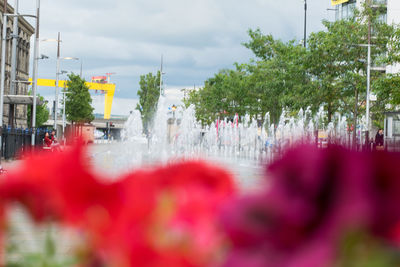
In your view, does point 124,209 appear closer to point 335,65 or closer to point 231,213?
point 231,213

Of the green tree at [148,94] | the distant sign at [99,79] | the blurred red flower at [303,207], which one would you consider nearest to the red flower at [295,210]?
the blurred red flower at [303,207]

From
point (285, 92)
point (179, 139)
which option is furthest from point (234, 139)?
point (179, 139)

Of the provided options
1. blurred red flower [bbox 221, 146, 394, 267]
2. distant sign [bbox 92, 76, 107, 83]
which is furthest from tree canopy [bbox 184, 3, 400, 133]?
distant sign [bbox 92, 76, 107, 83]

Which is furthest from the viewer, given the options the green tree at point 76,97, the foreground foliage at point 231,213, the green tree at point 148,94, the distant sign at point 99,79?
the distant sign at point 99,79

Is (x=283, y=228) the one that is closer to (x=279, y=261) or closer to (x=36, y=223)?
(x=279, y=261)

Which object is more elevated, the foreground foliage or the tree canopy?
the tree canopy

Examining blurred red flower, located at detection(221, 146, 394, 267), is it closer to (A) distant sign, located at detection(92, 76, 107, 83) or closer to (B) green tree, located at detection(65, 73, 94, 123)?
(B) green tree, located at detection(65, 73, 94, 123)

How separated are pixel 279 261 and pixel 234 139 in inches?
1934

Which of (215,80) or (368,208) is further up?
(215,80)

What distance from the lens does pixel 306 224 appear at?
59cm

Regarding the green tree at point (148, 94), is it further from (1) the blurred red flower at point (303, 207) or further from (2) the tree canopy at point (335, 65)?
(1) the blurred red flower at point (303, 207)

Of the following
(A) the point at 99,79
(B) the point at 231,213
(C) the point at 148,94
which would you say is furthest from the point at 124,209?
(A) the point at 99,79

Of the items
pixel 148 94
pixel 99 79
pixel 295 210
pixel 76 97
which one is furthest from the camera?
pixel 99 79

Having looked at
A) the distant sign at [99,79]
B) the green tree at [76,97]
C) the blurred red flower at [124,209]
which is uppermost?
the distant sign at [99,79]
